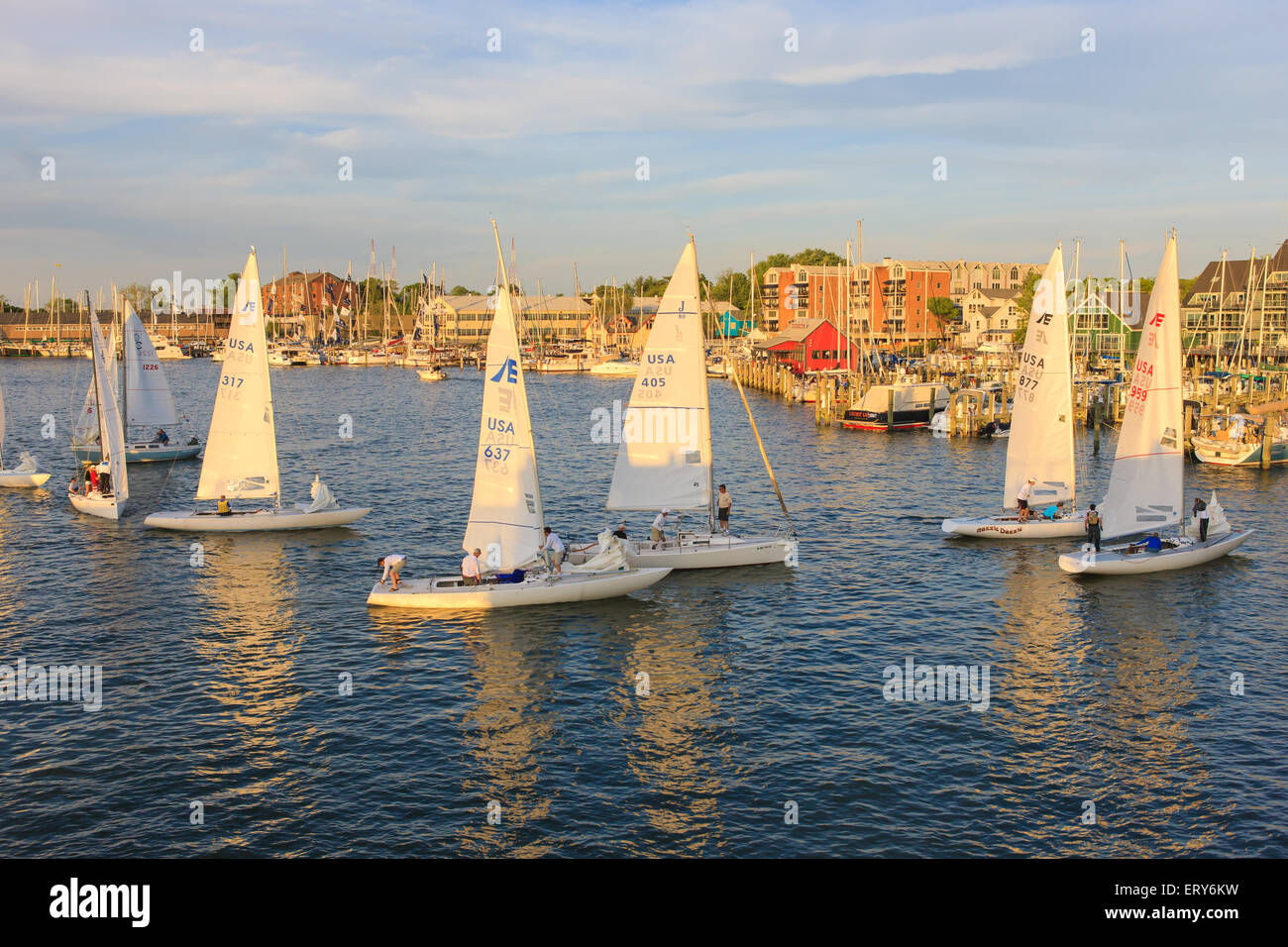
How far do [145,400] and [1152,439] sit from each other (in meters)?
57.4

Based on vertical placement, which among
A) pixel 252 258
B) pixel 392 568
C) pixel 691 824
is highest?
pixel 252 258

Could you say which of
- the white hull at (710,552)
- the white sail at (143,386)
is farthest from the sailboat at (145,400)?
the white hull at (710,552)

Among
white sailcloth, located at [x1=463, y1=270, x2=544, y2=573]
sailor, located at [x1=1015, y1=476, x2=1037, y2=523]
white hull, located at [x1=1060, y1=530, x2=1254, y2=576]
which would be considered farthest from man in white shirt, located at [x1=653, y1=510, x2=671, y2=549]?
→ sailor, located at [x1=1015, y1=476, x2=1037, y2=523]

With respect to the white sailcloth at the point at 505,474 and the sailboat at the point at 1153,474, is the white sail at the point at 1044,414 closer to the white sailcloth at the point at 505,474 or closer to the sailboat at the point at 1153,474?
the sailboat at the point at 1153,474

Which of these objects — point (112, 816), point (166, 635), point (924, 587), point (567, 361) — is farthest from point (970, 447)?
point (567, 361)

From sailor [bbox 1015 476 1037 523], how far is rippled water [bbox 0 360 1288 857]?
172 centimetres

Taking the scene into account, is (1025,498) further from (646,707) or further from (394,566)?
(394,566)

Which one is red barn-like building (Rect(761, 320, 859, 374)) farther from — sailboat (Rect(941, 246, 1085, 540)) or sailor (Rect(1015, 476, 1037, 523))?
sailor (Rect(1015, 476, 1037, 523))

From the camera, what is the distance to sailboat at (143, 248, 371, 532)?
41844 mm

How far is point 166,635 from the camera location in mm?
30016

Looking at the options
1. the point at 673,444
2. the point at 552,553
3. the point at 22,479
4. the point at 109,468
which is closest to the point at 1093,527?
the point at 673,444
